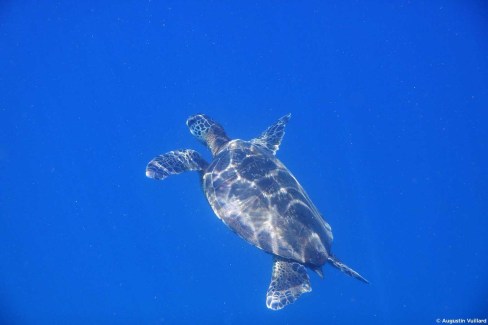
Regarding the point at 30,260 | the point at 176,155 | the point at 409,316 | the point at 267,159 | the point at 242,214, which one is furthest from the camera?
the point at 30,260

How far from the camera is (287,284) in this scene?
6812mm

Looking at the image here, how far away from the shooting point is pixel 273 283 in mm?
6965

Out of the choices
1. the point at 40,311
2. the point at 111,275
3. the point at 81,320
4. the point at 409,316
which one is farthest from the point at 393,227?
the point at 40,311

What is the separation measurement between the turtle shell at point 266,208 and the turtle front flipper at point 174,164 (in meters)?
0.67

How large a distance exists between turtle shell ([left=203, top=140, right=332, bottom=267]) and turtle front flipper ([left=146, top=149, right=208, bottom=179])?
0.67 metres

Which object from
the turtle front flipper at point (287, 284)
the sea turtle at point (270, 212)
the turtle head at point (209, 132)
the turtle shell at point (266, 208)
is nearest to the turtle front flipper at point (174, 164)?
the sea turtle at point (270, 212)

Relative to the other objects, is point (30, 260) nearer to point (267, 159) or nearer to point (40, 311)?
point (40, 311)

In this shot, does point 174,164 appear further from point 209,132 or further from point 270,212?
point 270,212

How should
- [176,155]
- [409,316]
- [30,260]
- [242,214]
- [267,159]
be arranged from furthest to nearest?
[30,260] → [409,316] → [176,155] → [267,159] → [242,214]

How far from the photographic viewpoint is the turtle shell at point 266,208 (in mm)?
6727

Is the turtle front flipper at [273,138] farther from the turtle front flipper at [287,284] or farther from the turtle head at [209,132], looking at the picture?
the turtle front flipper at [287,284]

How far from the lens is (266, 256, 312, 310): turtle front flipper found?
261 inches

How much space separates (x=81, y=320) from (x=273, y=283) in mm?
19175

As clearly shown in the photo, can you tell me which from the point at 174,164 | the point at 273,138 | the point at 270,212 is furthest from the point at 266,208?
the point at 273,138
